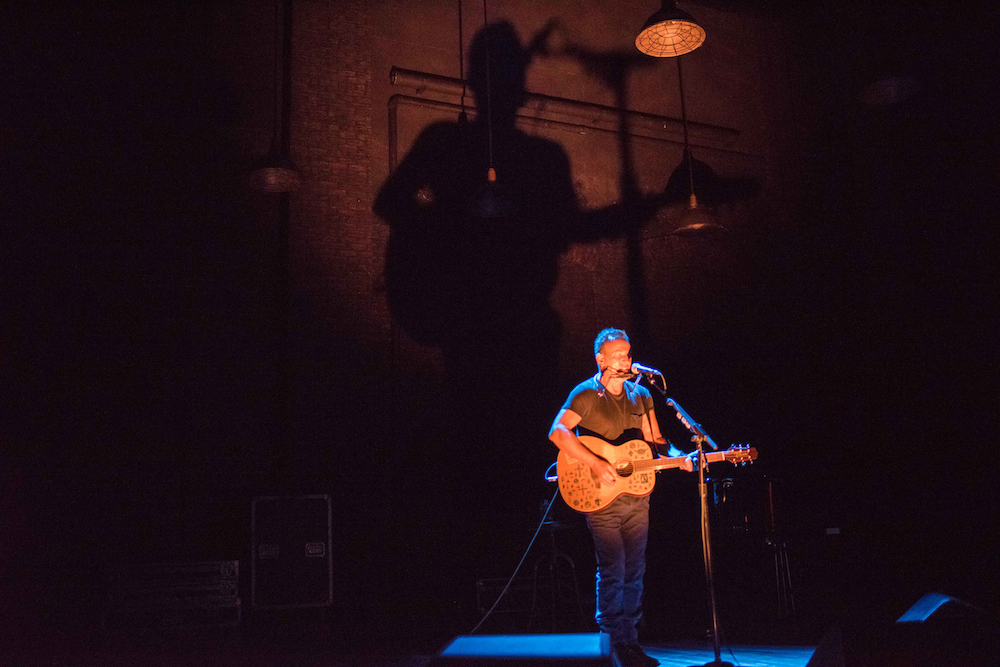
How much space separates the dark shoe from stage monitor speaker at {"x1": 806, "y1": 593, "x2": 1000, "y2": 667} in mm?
878

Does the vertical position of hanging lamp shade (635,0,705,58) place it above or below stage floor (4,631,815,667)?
above

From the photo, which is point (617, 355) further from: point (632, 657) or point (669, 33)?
point (669, 33)

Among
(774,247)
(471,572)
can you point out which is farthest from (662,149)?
(471,572)

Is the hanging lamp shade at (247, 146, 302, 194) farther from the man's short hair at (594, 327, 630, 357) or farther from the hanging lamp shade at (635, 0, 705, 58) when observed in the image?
the man's short hair at (594, 327, 630, 357)

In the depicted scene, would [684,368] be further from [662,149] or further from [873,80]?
[873,80]

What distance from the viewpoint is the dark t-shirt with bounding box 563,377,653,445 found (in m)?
4.31

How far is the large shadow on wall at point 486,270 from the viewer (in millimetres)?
7645

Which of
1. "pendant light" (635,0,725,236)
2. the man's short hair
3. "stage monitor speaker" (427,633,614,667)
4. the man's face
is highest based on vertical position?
"pendant light" (635,0,725,236)

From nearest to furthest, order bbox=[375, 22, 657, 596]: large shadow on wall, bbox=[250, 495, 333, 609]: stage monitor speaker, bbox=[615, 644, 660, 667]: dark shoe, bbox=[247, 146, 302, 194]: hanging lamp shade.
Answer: bbox=[615, 644, 660, 667]: dark shoe, bbox=[250, 495, 333, 609]: stage monitor speaker, bbox=[247, 146, 302, 194]: hanging lamp shade, bbox=[375, 22, 657, 596]: large shadow on wall

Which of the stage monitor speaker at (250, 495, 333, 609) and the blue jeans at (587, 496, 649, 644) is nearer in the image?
the blue jeans at (587, 496, 649, 644)

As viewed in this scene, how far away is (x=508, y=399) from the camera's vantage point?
7797 mm

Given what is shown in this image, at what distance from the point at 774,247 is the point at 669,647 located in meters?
5.85

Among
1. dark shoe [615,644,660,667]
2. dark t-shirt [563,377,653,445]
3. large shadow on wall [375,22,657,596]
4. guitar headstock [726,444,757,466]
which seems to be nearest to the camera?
dark shoe [615,644,660,667]

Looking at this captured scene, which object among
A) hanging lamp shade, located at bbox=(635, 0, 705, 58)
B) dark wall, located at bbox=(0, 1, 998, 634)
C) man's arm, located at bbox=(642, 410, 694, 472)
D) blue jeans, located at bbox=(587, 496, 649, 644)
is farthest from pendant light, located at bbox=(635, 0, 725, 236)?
blue jeans, located at bbox=(587, 496, 649, 644)
